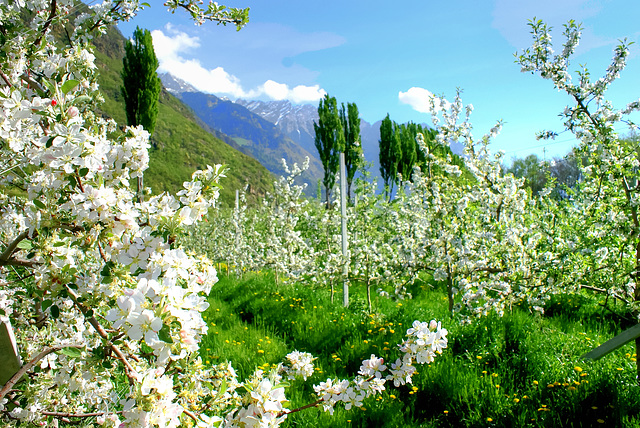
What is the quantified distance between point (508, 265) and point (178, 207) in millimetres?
3799

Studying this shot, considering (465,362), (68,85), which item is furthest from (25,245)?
(465,362)

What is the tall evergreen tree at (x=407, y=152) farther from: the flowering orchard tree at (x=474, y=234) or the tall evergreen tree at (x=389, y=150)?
the flowering orchard tree at (x=474, y=234)

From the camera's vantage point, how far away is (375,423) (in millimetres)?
2865

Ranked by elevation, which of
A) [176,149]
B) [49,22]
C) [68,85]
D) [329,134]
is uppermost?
[176,149]

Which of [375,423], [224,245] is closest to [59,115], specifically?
[375,423]

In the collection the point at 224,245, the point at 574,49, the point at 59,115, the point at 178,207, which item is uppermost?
the point at 574,49

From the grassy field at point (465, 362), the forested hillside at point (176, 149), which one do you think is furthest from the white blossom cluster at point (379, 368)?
the forested hillside at point (176, 149)

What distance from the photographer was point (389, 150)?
107 ft

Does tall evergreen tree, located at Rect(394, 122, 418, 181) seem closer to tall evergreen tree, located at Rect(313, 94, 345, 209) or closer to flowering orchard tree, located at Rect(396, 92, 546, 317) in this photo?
tall evergreen tree, located at Rect(313, 94, 345, 209)

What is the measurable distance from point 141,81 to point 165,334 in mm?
25280

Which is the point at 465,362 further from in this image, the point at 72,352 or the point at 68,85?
the point at 68,85

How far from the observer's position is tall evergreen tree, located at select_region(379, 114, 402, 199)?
31672 millimetres

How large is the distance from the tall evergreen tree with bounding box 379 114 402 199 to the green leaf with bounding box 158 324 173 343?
3098 centimetres

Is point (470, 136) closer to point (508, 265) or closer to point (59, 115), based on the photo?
point (508, 265)
